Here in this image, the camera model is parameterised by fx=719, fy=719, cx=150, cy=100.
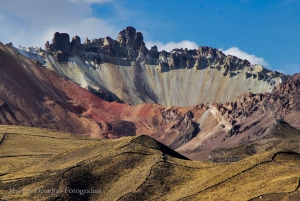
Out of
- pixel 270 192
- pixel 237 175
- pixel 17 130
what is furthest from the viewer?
pixel 17 130

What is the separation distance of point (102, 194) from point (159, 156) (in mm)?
12427

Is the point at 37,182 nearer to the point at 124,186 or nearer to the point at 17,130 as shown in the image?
the point at 124,186

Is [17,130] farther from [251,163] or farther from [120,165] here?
[251,163]

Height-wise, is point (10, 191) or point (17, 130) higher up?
point (17, 130)

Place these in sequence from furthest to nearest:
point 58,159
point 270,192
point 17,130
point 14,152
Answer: point 17,130 < point 14,152 < point 58,159 < point 270,192

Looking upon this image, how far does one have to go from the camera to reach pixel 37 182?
3312 inches

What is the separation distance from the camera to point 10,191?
8188 cm

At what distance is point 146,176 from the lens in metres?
82.5

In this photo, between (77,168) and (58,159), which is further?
(58,159)

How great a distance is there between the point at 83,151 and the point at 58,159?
3.52m

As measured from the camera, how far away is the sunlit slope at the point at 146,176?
7062cm

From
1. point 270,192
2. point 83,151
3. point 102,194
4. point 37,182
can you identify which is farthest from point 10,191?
point 270,192

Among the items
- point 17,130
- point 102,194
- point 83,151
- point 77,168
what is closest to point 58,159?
point 83,151

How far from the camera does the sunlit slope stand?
232 ft
